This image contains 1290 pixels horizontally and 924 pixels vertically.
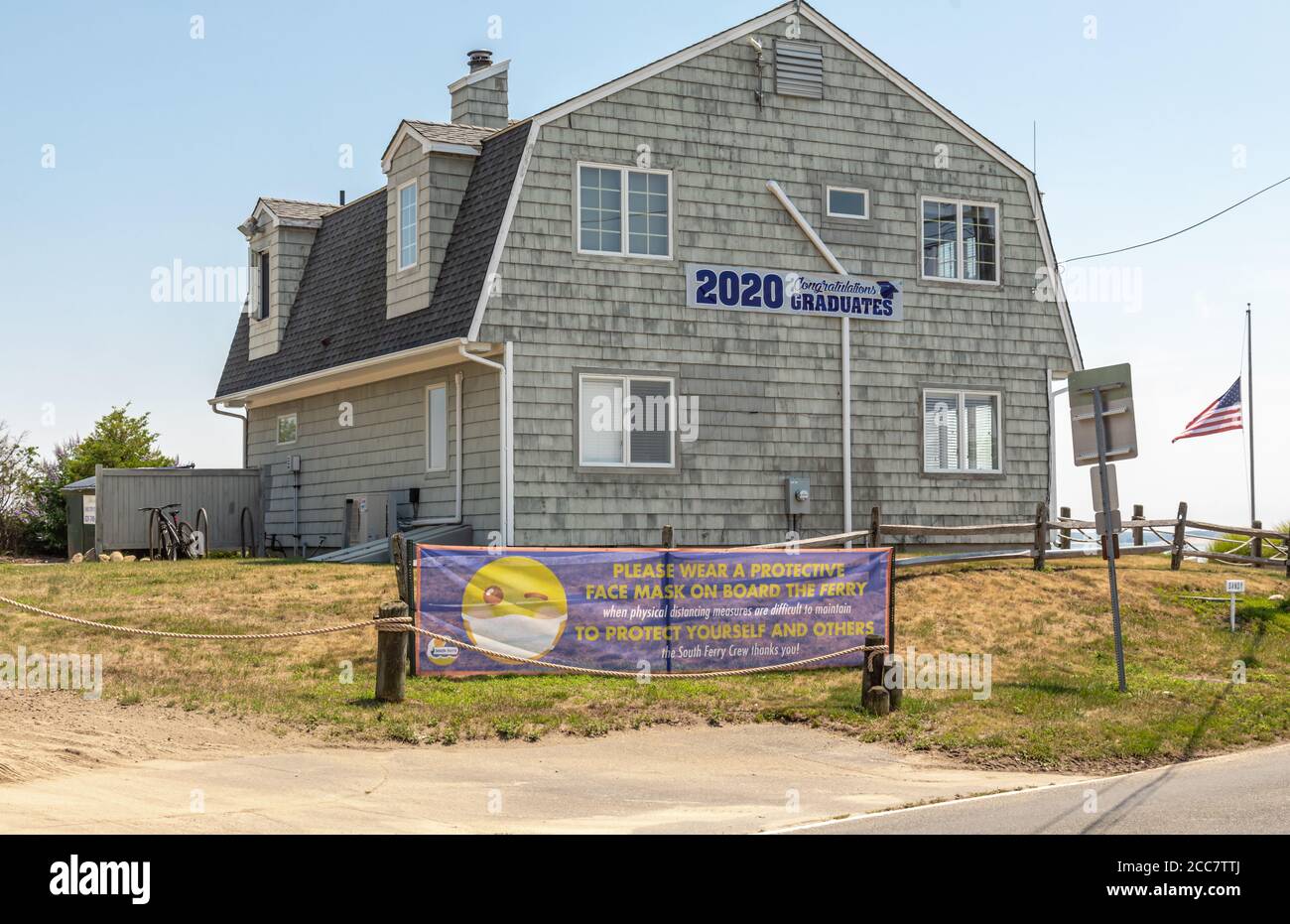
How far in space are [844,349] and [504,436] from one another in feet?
20.3

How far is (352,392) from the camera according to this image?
2734 centimetres

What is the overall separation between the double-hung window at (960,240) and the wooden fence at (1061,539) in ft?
14.2

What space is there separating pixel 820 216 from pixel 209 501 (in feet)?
45.4

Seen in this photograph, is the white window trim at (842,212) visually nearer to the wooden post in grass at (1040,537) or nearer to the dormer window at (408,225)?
the wooden post in grass at (1040,537)

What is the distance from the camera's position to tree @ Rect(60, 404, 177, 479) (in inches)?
1638

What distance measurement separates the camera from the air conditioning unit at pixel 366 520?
25.3 meters

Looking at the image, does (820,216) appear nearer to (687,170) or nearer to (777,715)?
(687,170)

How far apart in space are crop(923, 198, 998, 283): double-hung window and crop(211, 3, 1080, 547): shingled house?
42 millimetres

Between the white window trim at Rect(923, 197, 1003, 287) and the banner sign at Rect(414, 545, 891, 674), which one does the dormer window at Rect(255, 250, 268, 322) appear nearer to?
the white window trim at Rect(923, 197, 1003, 287)

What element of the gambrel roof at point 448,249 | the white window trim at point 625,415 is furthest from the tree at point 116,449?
the white window trim at point 625,415

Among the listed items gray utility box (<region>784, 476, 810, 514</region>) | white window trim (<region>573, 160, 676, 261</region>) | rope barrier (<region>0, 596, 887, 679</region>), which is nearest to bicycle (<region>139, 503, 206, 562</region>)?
white window trim (<region>573, 160, 676, 261</region>)

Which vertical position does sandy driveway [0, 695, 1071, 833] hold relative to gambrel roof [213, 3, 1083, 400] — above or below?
below

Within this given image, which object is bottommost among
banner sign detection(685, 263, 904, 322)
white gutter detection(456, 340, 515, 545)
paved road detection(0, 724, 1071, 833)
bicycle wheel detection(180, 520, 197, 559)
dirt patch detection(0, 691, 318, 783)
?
paved road detection(0, 724, 1071, 833)
